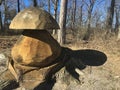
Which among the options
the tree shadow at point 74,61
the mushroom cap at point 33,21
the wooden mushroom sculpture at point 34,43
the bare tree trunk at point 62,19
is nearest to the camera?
the mushroom cap at point 33,21

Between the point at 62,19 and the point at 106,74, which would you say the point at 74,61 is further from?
the point at 62,19

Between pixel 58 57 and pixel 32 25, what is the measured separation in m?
1.52

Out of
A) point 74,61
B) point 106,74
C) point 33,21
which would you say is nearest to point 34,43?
point 33,21

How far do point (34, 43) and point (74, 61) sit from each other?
145 cm

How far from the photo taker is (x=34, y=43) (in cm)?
736

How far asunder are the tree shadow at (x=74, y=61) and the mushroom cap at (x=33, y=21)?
1286 mm

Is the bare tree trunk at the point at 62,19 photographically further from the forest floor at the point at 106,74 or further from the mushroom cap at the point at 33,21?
the mushroom cap at the point at 33,21

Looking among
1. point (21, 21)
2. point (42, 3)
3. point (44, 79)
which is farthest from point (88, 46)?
point (42, 3)

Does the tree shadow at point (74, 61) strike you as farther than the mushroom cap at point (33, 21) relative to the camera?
Yes

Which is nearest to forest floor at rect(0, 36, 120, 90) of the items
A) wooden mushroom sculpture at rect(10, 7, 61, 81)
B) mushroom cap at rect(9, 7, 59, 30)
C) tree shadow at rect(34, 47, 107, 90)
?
tree shadow at rect(34, 47, 107, 90)

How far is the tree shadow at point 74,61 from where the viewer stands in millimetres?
7517

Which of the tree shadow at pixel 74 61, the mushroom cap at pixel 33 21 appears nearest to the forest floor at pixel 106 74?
the tree shadow at pixel 74 61

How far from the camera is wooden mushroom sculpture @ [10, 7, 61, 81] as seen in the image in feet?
23.1

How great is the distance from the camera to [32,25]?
6.90 m
